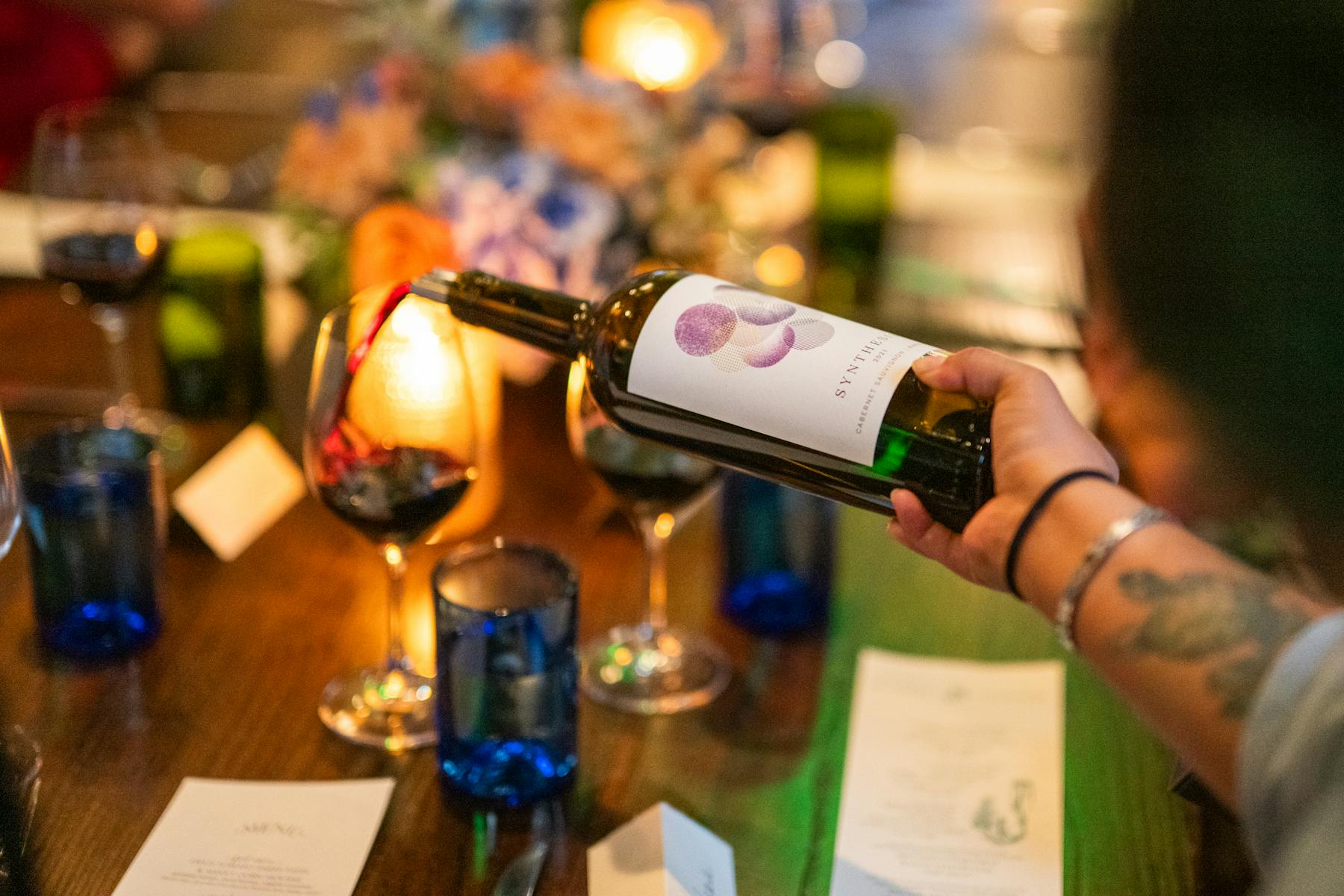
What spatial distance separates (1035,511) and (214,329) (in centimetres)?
98

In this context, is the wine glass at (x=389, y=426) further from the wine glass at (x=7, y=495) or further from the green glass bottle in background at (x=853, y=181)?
the green glass bottle in background at (x=853, y=181)

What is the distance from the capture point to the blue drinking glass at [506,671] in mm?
776

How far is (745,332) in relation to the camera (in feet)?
2.30

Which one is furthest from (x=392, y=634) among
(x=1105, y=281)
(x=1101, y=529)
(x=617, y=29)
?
(x=617, y=29)

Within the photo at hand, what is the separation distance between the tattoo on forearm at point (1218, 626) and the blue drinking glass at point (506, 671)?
14.0 inches

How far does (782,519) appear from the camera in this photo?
1.04m

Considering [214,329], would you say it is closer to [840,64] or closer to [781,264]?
[781,264]

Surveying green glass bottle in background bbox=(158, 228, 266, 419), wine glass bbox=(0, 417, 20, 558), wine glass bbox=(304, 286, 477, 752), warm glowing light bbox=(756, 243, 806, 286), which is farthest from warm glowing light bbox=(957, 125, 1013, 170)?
wine glass bbox=(0, 417, 20, 558)

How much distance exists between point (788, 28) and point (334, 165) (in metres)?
1.30

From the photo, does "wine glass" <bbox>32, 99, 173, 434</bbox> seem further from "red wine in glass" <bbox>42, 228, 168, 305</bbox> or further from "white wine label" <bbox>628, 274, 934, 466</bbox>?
"white wine label" <bbox>628, 274, 934, 466</bbox>

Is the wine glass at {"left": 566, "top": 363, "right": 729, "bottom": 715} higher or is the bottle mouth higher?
the bottle mouth

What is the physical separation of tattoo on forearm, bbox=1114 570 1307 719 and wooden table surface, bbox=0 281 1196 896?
0.90 feet

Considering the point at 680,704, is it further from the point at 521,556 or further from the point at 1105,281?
the point at 1105,281

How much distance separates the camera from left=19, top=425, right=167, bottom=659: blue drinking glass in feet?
3.01
